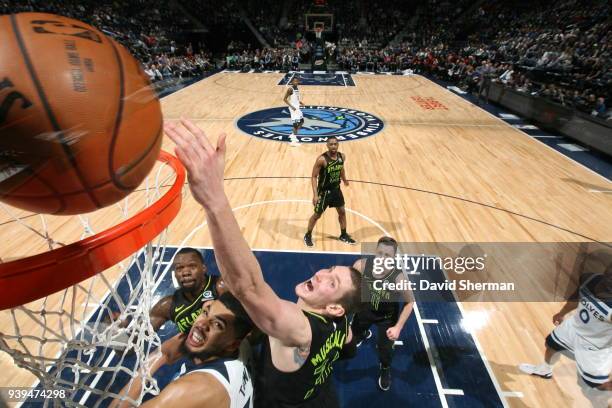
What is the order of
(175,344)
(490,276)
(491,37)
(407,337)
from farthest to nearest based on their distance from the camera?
(491,37), (490,276), (407,337), (175,344)

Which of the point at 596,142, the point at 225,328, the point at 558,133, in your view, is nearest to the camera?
the point at 225,328

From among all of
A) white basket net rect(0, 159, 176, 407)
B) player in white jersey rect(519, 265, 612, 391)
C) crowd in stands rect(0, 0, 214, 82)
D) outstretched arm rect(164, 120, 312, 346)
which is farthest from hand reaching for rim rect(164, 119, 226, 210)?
crowd in stands rect(0, 0, 214, 82)

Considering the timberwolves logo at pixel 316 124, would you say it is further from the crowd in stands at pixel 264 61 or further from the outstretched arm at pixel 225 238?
the crowd in stands at pixel 264 61

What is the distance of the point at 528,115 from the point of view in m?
11.0

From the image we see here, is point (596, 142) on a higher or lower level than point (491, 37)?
lower

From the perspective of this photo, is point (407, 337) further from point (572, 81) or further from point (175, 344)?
point (572, 81)

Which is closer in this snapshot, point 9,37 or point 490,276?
point 9,37

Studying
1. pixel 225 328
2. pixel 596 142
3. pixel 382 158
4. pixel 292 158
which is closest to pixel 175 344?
pixel 225 328

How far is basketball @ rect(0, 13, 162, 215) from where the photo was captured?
104 cm

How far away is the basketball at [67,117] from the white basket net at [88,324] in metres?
0.40

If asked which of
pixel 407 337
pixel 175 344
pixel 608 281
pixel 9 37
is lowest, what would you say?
pixel 407 337

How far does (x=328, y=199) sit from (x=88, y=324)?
115 inches

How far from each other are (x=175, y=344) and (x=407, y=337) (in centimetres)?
214

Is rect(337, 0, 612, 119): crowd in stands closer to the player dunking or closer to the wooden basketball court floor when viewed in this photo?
the wooden basketball court floor
